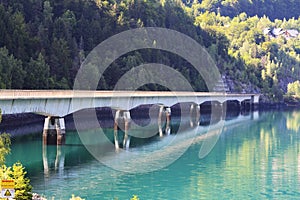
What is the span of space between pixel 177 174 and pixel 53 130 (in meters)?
17.6

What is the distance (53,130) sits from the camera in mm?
57469

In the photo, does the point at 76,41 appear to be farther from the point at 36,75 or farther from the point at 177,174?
the point at 177,174

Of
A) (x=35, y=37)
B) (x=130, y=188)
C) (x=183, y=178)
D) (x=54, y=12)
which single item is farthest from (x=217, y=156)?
(x=54, y=12)

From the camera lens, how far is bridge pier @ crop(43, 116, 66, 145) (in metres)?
57.3

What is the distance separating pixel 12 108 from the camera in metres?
48.1

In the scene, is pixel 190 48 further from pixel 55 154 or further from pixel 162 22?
pixel 55 154

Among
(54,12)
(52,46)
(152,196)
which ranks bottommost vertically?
(152,196)

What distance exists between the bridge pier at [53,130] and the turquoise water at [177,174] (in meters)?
1.20

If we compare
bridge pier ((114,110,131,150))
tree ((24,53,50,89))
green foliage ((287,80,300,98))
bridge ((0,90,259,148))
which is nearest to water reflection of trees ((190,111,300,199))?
bridge pier ((114,110,131,150))

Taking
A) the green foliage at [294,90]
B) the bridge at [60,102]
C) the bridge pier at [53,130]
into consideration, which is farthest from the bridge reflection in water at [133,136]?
the green foliage at [294,90]

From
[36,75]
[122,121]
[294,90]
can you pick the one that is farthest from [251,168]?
[294,90]

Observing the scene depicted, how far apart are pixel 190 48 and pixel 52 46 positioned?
7142cm

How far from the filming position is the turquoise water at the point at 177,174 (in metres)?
37.6

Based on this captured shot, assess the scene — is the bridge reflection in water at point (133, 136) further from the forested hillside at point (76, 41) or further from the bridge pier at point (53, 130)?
the forested hillside at point (76, 41)
